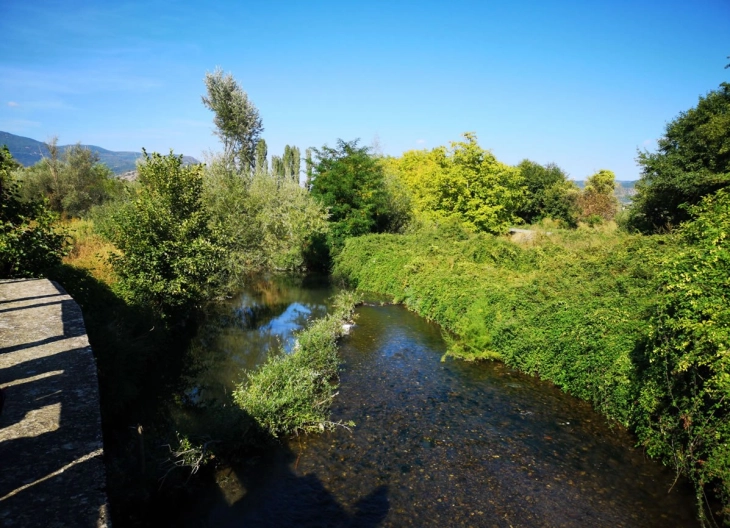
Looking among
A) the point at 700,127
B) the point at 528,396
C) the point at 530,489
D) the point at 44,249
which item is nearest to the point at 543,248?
the point at 528,396

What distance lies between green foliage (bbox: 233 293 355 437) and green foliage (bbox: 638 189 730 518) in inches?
309

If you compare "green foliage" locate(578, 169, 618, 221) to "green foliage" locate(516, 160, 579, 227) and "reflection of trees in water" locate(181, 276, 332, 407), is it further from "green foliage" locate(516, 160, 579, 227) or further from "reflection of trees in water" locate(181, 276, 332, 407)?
"reflection of trees in water" locate(181, 276, 332, 407)

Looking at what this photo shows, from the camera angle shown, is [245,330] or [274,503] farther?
[245,330]

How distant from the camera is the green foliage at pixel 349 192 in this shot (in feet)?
109

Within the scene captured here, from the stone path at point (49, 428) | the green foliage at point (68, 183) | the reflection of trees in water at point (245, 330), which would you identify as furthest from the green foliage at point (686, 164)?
the green foliage at point (68, 183)

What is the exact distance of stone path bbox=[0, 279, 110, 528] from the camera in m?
3.61

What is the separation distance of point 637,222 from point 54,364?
36.9 m

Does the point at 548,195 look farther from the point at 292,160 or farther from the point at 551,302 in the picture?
the point at 292,160

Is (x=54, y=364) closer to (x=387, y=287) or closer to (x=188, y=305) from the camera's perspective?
(x=188, y=305)

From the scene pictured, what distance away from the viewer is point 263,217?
93.1 ft

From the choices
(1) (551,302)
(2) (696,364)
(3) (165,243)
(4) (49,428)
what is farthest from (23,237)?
(2) (696,364)

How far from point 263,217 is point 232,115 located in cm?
2293

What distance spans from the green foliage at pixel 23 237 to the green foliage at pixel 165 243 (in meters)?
Result: 2.26

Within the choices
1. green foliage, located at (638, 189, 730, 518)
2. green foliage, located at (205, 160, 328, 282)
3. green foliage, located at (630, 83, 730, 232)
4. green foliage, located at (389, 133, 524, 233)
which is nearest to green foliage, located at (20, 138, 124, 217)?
green foliage, located at (205, 160, 328, 282)
